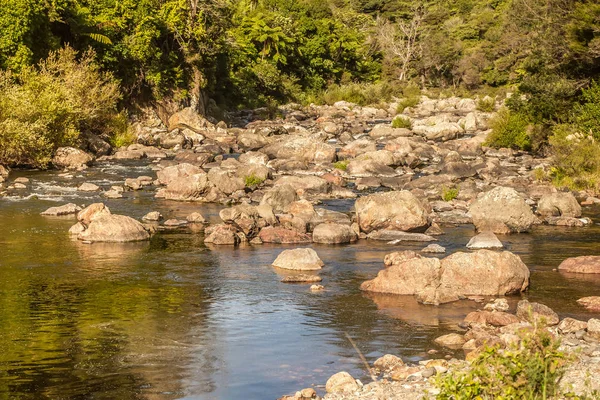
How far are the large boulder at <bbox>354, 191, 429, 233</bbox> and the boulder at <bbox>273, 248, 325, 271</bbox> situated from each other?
411 cm

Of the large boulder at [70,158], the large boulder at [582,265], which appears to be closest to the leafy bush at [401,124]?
the large boulder at [70,158]

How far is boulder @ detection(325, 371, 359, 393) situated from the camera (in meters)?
10.2

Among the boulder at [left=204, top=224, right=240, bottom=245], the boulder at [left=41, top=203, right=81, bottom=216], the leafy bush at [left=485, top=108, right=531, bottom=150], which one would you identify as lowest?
the boulder at [left=204, top=224, right=240, bottom=245]

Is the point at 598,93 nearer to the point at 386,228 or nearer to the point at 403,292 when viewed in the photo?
the point at 386,228

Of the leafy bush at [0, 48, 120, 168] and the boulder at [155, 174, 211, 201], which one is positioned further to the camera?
the leafy bush at [0, 48, 120, 168]

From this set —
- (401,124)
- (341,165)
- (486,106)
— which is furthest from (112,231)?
(486,106)

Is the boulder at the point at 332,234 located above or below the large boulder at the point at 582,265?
above

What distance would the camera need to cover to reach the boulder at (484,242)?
66.3ft

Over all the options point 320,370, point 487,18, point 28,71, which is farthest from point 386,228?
point 487,18

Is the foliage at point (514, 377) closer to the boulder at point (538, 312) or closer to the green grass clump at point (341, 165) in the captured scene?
the boulder at point (538, 312)

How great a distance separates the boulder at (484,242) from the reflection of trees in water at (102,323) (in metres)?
6.67

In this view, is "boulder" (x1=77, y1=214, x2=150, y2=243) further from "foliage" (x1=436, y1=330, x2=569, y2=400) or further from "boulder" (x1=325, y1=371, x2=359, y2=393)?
"foliage" (x1=436, y1=330, x2=569, y2=400)

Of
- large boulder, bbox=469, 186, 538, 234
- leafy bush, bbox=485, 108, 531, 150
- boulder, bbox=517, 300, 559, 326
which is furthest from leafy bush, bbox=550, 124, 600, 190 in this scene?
boulder, bbox=517, 300, 559, 326

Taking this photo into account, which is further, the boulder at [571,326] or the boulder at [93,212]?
the boulder at [93,212]
